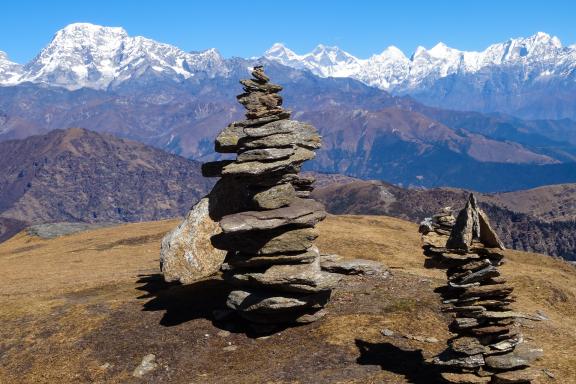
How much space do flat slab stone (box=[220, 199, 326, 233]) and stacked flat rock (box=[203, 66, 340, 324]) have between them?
0.06 m

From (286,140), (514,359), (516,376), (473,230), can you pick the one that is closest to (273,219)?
(286,140)

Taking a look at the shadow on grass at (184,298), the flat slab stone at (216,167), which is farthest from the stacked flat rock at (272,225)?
the flat slab stone at (216,167)

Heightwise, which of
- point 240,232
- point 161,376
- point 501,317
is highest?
point 240,232

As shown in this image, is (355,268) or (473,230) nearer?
(473,230)

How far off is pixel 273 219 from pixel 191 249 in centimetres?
1274

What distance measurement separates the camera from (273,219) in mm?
35469

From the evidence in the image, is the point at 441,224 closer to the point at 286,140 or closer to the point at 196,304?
the point at 286,140

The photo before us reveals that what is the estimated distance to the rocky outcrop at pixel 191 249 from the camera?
149ft

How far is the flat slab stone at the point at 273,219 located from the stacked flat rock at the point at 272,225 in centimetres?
6

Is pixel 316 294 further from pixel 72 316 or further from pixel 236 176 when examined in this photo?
pixel 72 316

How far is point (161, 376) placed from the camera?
30.9 metres

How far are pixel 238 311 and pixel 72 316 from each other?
12686 millimetres

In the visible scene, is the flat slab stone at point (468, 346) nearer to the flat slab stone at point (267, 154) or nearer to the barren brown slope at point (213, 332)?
the barren brown slope at point (213, 332)

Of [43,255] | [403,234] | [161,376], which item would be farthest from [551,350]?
[43,255]
